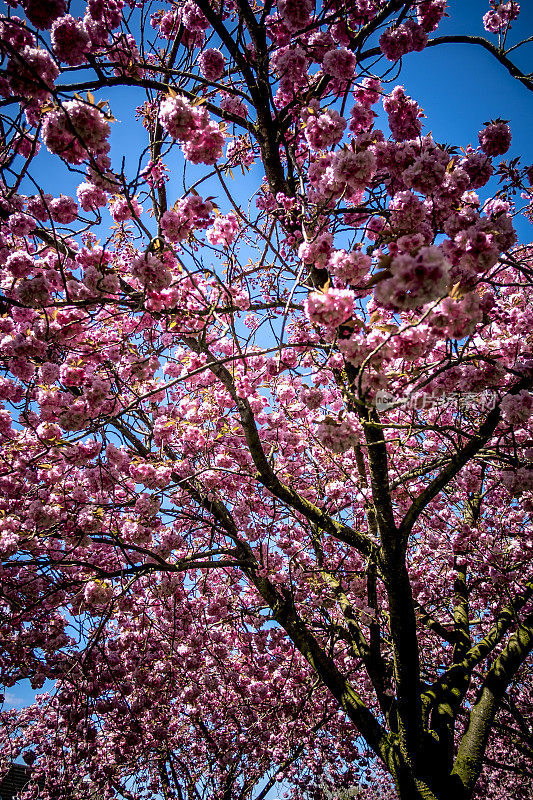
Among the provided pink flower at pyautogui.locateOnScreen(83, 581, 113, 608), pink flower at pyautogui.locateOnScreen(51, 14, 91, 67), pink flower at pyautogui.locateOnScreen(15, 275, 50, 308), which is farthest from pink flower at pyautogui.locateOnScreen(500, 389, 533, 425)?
pink flower at pyautogui.locateOnScreen(83, 581, 113, 608)

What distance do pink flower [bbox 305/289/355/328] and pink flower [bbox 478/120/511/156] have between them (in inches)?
73.6

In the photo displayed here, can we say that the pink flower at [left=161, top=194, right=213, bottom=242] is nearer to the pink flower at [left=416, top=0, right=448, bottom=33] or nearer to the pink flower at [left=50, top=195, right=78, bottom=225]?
the pink flower at [left=50, top=195, right=78, bottom=225]

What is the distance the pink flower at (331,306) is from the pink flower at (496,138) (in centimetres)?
187

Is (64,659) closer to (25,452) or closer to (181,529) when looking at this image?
(181,529)

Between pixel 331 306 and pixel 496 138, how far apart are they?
79.4 inches

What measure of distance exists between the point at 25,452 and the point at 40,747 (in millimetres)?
9604

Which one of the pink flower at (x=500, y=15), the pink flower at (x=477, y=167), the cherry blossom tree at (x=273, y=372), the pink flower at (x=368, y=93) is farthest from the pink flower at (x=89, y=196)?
the pink flower at (x=500, y=15)

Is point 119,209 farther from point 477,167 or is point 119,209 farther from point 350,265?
point 477,167

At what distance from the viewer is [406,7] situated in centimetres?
312

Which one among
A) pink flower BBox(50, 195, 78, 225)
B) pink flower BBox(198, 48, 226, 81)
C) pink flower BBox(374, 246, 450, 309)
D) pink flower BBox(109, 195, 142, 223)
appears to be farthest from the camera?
pink flower BBox(109, 195, 142, 223)

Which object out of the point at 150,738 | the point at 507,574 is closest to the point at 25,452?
the point at 507,574

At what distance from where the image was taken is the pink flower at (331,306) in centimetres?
222

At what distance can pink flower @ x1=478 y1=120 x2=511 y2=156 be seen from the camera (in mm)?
2875

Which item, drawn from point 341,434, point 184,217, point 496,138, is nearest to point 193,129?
point 184,217
